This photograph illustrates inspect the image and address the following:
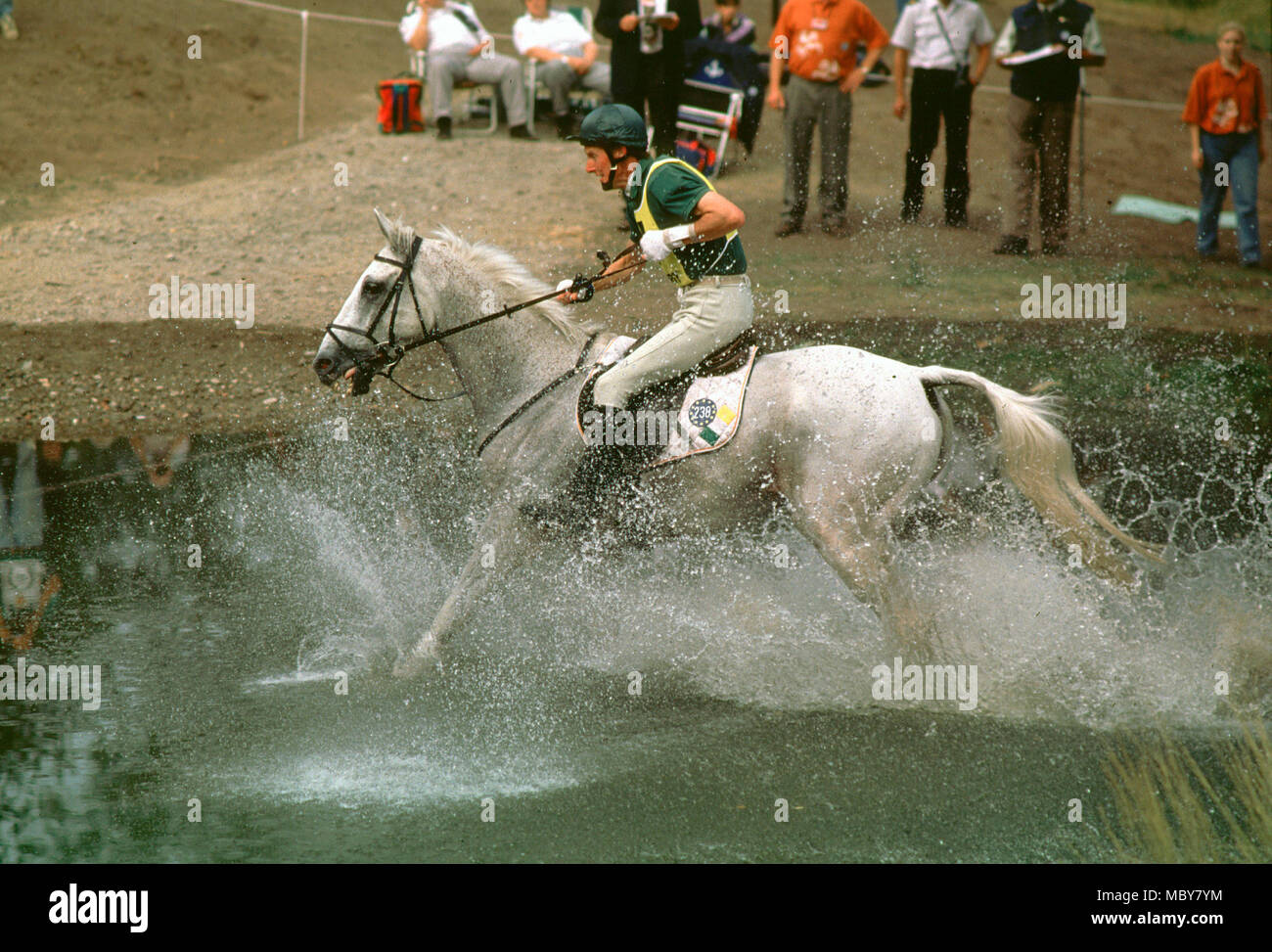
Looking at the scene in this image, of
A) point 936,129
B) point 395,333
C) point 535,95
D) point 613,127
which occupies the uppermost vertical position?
point 535,95

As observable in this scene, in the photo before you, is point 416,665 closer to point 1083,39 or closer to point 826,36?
point 826,36

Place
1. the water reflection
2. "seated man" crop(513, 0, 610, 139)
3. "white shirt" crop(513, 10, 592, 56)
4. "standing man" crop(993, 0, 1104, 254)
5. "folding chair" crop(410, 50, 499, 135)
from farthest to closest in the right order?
"folding chair" crop(410, 50, 499, 135) < "white shirt" crop(513, 10, 592, 56) < "seated man" crop(513, 0, 610, 139) < "standing man" crop(993, 0, 1104, 254) < the water reflection

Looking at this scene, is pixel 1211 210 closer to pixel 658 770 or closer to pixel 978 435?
pixel 978 435

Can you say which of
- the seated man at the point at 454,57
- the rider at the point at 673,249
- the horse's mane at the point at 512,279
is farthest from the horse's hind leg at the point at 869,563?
the seated man at the point at 454,57

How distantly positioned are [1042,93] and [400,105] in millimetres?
7363

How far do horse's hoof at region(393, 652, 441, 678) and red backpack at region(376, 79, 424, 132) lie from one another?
1072cm

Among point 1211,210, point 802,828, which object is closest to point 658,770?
point 802,828

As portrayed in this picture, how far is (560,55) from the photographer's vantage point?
1509cm

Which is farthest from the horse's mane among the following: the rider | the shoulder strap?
the shoulder strap

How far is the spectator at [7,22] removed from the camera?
16953 mm

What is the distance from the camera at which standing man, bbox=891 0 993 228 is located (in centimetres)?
1274

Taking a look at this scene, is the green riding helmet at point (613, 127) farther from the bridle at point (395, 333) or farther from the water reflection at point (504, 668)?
the water reflection at point (504, 668)

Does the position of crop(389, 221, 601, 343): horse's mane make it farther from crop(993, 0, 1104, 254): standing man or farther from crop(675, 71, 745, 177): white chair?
crop(675, 71, 745, 177): white chair

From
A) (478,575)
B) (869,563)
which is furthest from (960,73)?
(478,575)
